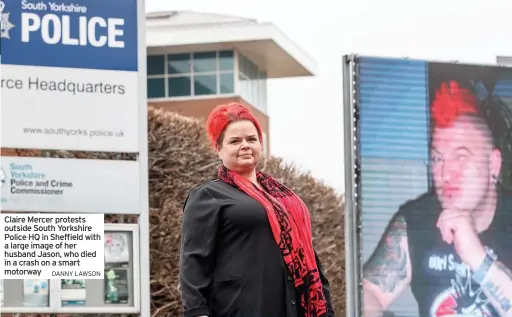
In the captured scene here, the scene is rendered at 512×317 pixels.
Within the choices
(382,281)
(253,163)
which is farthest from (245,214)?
(382,281)

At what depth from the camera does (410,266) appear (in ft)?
40.0

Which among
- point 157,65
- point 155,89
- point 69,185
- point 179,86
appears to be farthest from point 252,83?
point 69,185

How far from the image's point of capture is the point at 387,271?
39.5 ft

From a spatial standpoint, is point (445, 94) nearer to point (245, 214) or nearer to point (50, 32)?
point (50, 32)

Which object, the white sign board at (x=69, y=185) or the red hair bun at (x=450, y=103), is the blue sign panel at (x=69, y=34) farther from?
the red hair bun at (x=450, y=103)

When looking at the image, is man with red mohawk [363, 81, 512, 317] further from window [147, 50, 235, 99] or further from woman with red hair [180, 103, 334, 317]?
window [147, 50, 235, 99]

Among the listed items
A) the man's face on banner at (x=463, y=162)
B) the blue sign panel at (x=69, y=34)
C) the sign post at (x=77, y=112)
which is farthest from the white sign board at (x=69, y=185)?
the man's face on banner at (x=463, y=162)

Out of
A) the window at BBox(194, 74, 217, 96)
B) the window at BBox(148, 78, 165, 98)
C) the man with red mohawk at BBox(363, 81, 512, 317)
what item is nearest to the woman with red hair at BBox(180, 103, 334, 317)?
the man with red mohawk at BBox(363, 81, 512, 317)

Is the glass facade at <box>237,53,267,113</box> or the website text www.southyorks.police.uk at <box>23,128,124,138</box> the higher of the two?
the glass facade at <box>237,53,267,113</box>

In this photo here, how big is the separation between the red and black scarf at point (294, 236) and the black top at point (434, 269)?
23.9 feet

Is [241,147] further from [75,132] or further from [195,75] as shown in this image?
[195,75]

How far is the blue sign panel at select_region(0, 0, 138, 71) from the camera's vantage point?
12086 millimetres

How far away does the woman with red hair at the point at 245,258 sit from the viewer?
16.0 ft

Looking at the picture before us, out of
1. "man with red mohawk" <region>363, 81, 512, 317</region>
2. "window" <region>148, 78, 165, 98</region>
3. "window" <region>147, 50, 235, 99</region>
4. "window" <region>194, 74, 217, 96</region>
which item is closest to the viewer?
"man with red mohawk" <region>363, 81, 512, 317</region>
